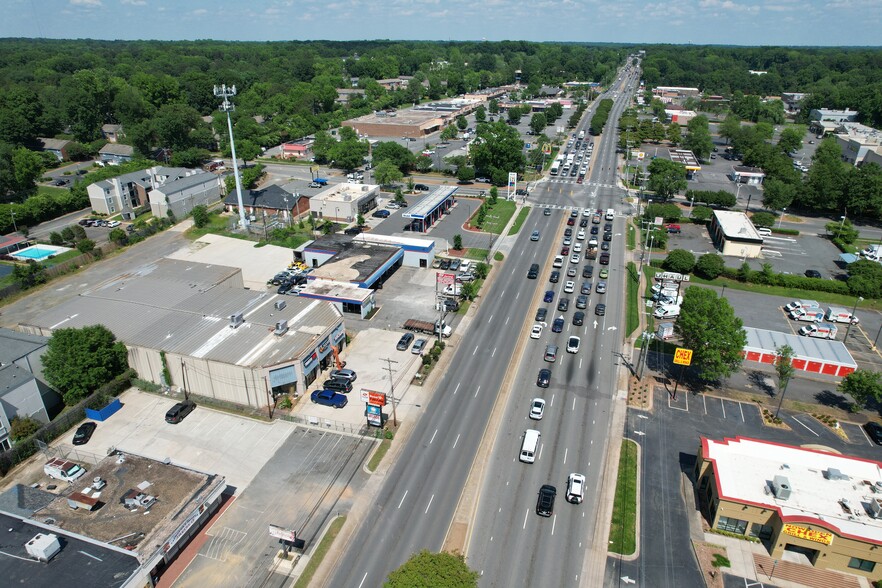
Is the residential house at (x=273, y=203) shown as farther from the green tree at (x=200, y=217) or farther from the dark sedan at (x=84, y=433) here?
the dark sedan at (x=84, y=433)

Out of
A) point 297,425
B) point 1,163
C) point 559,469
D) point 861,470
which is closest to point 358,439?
point 297,425

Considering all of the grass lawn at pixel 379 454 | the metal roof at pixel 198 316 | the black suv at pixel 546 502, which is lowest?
the grass lawn at pixel 379 454

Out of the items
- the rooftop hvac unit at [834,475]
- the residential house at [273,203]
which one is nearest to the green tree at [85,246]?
the residential house at [273,203]

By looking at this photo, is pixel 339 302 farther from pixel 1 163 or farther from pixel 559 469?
pixel 1 163

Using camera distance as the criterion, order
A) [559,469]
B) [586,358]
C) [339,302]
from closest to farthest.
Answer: [559,469] < [586,358] < [339,302]

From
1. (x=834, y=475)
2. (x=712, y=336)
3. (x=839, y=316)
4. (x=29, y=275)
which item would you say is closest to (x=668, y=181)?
(x=839, y=316)

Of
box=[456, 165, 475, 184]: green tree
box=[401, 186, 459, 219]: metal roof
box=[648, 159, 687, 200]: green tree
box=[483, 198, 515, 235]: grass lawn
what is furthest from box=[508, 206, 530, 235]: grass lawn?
box=[648, 159, 687, 200]: green tree
